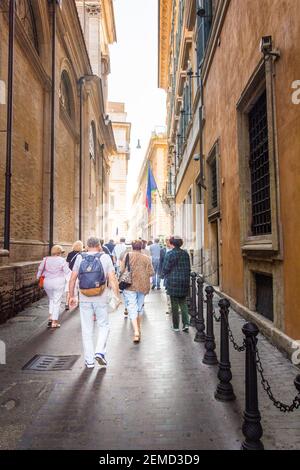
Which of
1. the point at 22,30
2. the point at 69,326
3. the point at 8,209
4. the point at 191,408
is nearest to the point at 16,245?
the point at 8,209

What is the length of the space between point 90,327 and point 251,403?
2.73 m

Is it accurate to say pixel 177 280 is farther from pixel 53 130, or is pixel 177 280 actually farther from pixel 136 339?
pixel 53 130

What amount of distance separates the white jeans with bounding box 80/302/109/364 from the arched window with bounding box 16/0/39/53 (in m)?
9.65

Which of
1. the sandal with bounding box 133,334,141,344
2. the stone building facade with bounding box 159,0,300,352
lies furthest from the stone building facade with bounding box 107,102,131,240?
the sandal with bounding box 133,334,141,344

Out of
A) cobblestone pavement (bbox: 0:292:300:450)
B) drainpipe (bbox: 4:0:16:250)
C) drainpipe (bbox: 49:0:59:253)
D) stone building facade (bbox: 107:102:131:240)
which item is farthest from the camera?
stone building facade (bbox: 107:102:131:240)

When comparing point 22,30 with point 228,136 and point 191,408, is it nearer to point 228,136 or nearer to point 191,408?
point 228,136

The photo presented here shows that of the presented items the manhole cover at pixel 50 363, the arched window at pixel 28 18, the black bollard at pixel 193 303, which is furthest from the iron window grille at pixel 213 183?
the manhole cover at pixel 50 363

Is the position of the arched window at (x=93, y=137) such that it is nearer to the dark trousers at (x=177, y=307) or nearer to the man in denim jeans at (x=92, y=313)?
the dark trousers at (x=177, y=307)

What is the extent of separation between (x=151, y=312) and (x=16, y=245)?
4136 millimetres

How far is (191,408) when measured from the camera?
3.70 meters

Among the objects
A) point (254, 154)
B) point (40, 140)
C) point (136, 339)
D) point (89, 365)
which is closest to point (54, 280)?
point (136, 339)

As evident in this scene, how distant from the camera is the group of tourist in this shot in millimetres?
5117

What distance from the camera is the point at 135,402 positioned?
3.87 metres

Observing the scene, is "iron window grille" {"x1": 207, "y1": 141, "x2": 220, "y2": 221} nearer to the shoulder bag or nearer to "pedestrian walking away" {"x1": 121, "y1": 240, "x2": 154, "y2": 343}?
"pedestrian walking away" {"x1": 121, "y1": 240, "x2": 154, "y2": 343}
